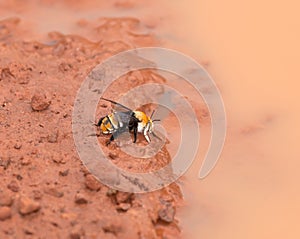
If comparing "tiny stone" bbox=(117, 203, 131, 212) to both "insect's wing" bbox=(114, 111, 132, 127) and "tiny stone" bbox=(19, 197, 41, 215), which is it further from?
"insect's wing" bbox=(114, 111, 132, 127)

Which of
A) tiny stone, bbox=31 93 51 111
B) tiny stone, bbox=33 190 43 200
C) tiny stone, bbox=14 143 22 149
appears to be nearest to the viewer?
tiny stone, bbox=33 190 43 200

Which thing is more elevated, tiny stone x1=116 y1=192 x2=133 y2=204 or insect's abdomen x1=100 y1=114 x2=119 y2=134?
insect's abdomen x1=100 y1=114 x2=119 y2=134

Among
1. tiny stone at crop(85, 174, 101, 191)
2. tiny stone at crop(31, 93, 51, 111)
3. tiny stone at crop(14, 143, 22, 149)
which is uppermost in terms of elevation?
tiny stone at crop(31, 93, 51, 111)

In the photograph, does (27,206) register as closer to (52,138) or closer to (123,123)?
(52,138)

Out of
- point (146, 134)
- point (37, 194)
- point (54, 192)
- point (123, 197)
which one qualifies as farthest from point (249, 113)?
point (37, 194)

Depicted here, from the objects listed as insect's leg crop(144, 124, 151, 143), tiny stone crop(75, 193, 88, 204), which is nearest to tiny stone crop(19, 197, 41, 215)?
tiny stone crop(75, 193, 88, 204)
